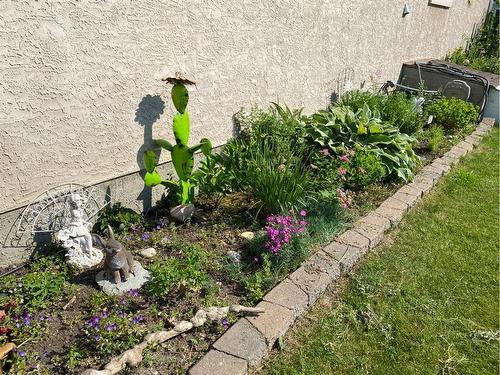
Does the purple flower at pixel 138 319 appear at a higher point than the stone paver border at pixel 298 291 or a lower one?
higher

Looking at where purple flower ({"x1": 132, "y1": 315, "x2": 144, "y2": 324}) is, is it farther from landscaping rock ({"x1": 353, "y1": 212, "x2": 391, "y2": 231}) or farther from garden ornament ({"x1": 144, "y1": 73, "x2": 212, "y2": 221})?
landscaping rock ({"x1": 353, "y1": 212, "x2": 391, "y2": 231})

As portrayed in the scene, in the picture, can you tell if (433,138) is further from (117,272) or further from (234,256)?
(117,272)

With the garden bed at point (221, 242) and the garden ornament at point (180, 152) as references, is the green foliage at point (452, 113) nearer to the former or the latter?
the garden bed at point (221, 242)

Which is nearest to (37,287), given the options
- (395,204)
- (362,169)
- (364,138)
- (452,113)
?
(362,169)

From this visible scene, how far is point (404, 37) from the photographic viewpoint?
7195 millimetres

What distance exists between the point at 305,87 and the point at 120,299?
348cm

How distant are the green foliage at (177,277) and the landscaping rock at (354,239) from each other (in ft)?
3.91

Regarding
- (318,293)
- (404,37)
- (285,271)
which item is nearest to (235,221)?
(285,271)

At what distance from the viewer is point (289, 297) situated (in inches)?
101

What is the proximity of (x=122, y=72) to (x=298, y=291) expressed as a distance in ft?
6.46

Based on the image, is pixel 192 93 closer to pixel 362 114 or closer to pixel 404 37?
pixel 362 114

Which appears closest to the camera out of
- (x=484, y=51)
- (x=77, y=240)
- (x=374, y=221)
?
(x=77, y=240)

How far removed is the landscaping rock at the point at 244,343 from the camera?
85.0 inches

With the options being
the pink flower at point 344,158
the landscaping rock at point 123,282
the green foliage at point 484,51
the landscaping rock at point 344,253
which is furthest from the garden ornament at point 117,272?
the green foliage at point 484,51
